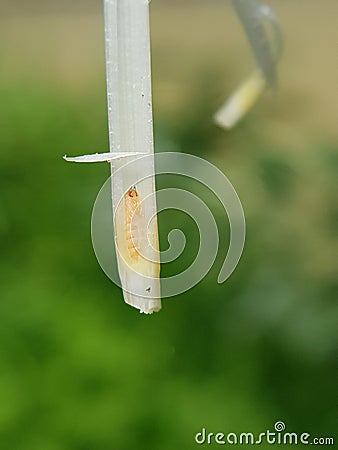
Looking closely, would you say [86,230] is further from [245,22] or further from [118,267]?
[245,22]

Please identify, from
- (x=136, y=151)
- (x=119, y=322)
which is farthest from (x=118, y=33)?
(x=119, y=322)
